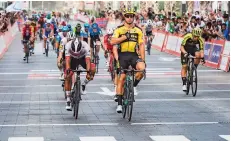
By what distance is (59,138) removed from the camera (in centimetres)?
1287

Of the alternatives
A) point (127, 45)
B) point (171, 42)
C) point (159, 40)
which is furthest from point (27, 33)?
point (127, 45)

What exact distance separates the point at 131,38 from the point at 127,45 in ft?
0.62

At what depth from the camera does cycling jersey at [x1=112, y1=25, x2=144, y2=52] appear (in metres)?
15.4

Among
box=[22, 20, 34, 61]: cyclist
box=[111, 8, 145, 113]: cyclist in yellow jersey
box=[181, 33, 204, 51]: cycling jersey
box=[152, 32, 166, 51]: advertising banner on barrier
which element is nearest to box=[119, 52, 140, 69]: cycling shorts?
box=[111, 8, 145, 113]: cyclist in yellow jersey

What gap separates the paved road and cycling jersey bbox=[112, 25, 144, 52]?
1356mm

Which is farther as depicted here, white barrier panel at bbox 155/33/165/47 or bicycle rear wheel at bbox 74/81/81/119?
white barrier panel at bbox 155/33/165/47

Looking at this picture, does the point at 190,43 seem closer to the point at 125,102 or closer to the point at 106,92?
the point at 106,92

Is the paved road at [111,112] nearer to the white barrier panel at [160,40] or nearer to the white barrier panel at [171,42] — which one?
the white barrier panel at [171,42]

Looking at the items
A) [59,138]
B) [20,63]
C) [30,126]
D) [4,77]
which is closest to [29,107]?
[30,126]

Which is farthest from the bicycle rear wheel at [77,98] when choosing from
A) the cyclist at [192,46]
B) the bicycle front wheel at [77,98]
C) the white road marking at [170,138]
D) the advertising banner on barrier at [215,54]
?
the advertising banner on barrier at [215,54]

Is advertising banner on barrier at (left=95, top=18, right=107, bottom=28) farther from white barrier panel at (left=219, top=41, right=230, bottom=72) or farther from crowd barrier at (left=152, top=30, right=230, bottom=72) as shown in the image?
white barrier panel at (left=219, top=41, right=230, bottom=72)

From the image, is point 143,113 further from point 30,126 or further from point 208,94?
point 208,94

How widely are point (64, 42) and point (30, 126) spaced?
3145 millimetres

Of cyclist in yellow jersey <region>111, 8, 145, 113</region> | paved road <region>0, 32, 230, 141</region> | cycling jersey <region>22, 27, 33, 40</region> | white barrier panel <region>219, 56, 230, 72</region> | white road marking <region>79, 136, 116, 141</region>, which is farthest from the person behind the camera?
cycling jersey <region>22, 27, 33, 40</region>
